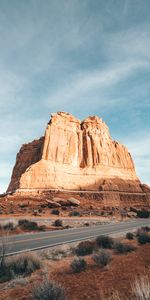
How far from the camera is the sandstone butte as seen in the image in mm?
87062

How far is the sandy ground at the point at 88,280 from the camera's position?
6.39 meters

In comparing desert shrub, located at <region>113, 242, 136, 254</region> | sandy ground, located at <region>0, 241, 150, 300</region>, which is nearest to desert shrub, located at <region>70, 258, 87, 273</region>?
sandy ground, located at <region>0, 241, 150, 300</region>

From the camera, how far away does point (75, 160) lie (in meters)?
100

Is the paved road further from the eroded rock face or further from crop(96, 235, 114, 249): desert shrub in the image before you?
the eroded rock face

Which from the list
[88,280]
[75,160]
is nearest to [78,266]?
[88,280]

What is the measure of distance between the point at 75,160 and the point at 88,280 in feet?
303

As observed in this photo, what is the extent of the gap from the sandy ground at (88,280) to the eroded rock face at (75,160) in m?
74.0

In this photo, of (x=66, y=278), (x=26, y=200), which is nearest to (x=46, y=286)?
(x=66, y=278)

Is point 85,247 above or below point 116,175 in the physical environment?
below

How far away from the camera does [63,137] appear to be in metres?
102

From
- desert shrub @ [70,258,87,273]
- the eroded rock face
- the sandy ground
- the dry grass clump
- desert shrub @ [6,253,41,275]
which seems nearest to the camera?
the sandy ground

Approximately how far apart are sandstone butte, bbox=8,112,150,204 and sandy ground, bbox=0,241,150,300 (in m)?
72.1

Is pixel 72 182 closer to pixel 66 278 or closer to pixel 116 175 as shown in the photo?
pixel 116 175

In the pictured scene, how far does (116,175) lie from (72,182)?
19.5 meters
